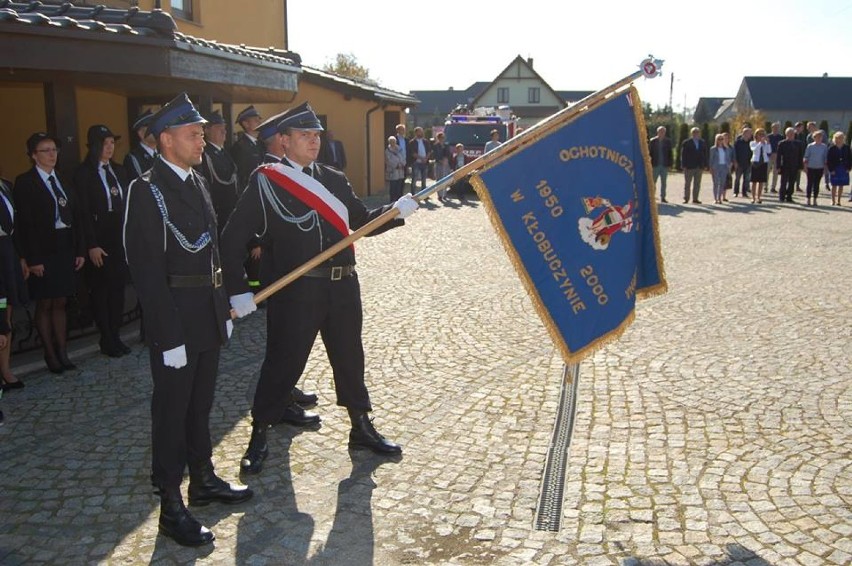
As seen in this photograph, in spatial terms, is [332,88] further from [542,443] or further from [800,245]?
[542,443]

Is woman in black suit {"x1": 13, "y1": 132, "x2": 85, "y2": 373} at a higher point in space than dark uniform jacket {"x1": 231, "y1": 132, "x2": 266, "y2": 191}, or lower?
lower

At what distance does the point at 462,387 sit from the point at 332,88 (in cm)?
1744

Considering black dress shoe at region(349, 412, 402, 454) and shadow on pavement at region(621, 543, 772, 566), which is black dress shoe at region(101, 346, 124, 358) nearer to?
black dress shoe at region(349, 412, 402, 454)

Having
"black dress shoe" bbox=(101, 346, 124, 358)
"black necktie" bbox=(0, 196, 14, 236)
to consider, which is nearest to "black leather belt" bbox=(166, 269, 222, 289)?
"black necktie" bbox=(0, 196, 14, 236)

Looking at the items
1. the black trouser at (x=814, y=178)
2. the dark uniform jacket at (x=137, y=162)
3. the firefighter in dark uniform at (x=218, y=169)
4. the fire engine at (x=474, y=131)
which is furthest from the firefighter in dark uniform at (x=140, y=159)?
the fire engine at (x=474, y=131)

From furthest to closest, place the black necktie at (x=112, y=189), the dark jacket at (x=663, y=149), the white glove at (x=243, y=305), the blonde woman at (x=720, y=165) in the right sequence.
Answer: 1. the dark jacket at (x=663, y=149)
2. the blonde woman at (x=720, y=165)
3. the black necktie at (x=112, y=189)
4. the white glove at (x=243, y=305)

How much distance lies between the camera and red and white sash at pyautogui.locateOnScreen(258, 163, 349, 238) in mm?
4785

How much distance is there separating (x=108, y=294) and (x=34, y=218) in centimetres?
98

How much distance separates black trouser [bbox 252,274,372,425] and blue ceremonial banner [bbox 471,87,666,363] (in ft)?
3.53

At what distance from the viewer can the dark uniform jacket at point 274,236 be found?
4.68 m

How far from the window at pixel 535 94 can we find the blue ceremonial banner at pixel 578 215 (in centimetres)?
7022

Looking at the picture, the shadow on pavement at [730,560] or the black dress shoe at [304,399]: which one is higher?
the black dress shoe at [304,399]

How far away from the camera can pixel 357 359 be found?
513cm

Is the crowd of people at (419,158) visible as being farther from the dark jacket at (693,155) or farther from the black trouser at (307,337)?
the black trouser at (307,337)
